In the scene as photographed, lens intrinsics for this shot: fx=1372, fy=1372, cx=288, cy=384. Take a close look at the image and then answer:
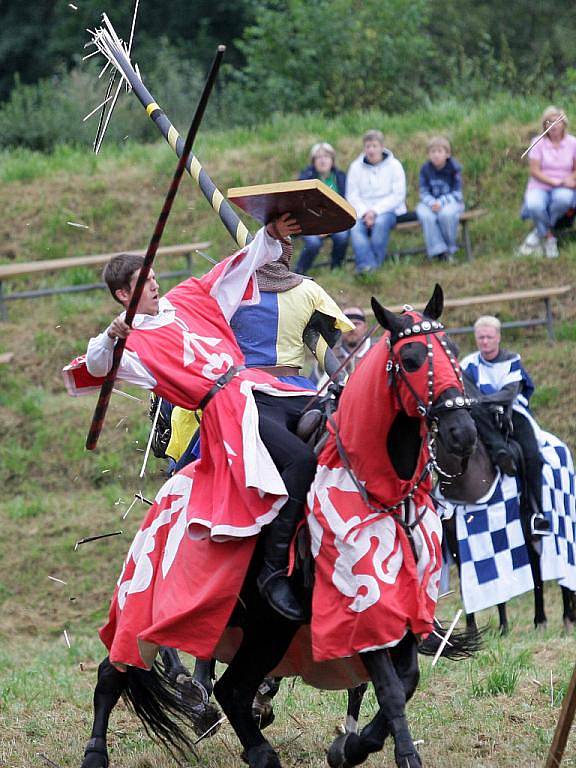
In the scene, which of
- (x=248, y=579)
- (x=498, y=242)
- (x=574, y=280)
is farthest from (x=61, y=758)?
(x=498, y=242)

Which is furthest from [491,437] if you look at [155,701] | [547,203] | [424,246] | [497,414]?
[424,246]

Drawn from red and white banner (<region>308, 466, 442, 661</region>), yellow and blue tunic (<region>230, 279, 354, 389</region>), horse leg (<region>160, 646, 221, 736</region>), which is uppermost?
yellow and blue tunic (<region>230, 279, 354, 389</region>)

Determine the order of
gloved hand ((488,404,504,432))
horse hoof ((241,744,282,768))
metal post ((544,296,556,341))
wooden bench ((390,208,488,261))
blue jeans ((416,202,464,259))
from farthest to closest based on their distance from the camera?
1. wooden bench ((390,208,488,261))
2. blue jeans ((416,202,464,259))
3. metal post ((544,296,556,341))
4. gloved hand ((488,404,504,432))
5. horse hoof ((241,744,282,768))

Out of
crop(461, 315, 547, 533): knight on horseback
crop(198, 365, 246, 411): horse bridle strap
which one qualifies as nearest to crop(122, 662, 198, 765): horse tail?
crop(198, 365, 246, 411): horse bridle strap

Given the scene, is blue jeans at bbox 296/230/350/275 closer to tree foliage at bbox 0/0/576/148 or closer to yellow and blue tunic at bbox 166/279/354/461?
tree foliage at bbox 0/0/576/148

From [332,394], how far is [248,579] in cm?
81

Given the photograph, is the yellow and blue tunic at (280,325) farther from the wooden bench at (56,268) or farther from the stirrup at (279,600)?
the wooden bench at (56,268)

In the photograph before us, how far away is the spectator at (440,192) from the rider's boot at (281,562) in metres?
10.00

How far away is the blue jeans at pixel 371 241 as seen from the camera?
1488 cm

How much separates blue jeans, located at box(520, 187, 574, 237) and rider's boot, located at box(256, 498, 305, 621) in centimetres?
994

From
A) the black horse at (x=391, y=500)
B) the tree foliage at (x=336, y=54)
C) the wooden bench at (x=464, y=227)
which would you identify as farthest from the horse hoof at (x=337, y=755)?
the tree foliage at (x=336, y=54)

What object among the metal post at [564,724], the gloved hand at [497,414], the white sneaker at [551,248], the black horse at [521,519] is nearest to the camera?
the metal post at [564,724]

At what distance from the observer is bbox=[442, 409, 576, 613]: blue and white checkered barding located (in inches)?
371

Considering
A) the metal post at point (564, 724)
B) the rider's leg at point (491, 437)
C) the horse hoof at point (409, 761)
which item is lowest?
the rider's leg at point (491, 437)
